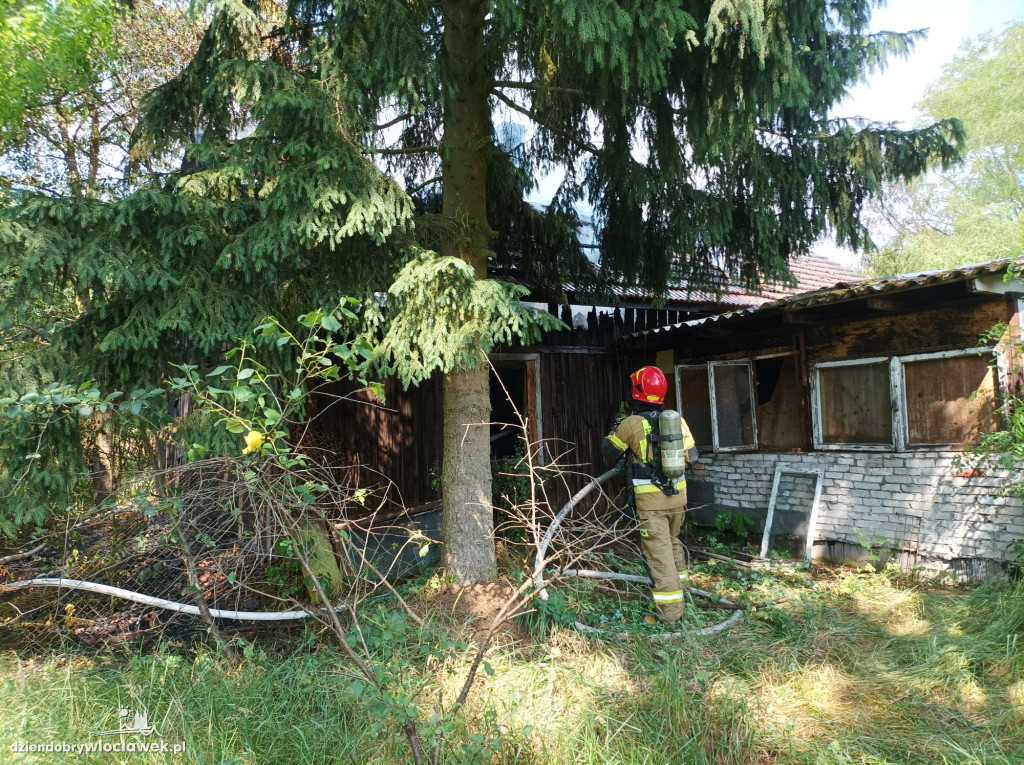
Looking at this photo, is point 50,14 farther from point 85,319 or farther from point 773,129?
point 773,129

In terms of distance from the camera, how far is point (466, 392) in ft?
18.0

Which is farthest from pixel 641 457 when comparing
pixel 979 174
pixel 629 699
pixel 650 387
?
pixel 979 174

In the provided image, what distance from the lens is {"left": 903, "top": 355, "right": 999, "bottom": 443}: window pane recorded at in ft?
19.5

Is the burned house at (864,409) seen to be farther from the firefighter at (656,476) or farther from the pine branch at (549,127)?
the pine branch at (549,127)

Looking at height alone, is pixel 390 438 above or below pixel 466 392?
below

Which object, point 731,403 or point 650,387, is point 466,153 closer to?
point 650,387

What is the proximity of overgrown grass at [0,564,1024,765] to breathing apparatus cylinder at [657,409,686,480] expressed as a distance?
132 cm

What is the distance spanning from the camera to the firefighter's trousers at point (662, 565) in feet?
16.9

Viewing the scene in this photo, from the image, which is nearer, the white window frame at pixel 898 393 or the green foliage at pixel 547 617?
the green foliage at pixel 547 617

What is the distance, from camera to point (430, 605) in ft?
16.9

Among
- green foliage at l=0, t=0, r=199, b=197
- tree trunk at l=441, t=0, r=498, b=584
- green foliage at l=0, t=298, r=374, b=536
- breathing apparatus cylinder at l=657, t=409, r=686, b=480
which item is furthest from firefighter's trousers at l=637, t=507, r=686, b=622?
green foliage at l=0, t=0, r=199, b=197

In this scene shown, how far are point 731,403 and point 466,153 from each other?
4.79m

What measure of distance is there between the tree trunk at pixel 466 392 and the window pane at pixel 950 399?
436cm

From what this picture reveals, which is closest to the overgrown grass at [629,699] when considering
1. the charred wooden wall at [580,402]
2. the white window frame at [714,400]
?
the white window frame at [714,400]
